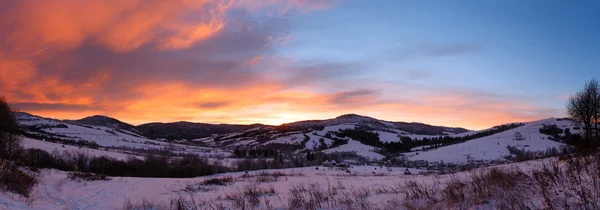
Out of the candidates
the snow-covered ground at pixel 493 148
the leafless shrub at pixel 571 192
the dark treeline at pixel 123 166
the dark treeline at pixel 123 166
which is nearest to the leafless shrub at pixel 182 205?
the leafless shrub at pixel 571 192

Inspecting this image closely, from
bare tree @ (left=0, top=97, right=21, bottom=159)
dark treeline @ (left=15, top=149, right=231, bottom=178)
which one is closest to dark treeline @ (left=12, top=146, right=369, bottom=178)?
dark treeline @ (left=15, top=149, right=231, bottom=178)

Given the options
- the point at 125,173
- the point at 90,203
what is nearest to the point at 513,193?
the point at 90,203

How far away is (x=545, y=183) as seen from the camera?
816 centimetres

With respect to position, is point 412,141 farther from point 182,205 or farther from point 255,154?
point 182,205

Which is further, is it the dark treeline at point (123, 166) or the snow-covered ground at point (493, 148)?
the snow-covered ground at point (493, 148)

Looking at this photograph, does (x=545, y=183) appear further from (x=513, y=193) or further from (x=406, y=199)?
(x=406, y=199)

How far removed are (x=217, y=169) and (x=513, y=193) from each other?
190 ft

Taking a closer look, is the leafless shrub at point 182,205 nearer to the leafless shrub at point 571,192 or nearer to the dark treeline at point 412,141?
the leafless shrub at point 571,192

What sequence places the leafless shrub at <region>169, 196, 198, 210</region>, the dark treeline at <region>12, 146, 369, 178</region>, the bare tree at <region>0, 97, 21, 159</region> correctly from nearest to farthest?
the leafless shrub at <region>169, 196, 198, 210</region>
the bare tree at <region>0, 97, 21, 159</region>
the dark treeline at <region>12, 146, 369, 178</region>

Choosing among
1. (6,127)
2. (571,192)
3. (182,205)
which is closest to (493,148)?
(182,205)

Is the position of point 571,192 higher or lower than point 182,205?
higher

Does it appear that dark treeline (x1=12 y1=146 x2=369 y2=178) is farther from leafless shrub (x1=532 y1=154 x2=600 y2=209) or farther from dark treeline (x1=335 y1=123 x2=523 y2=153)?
dark treeline (x1=335 y1=123 x2=523 y2=153)

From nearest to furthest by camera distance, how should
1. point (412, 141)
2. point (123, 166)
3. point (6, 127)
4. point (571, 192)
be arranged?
1. point (571, 192)
2. point (6, 127)
3. point (123, 166)
4. point (412, 141)

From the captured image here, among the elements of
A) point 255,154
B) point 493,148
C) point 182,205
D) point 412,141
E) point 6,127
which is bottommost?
point 182,205
